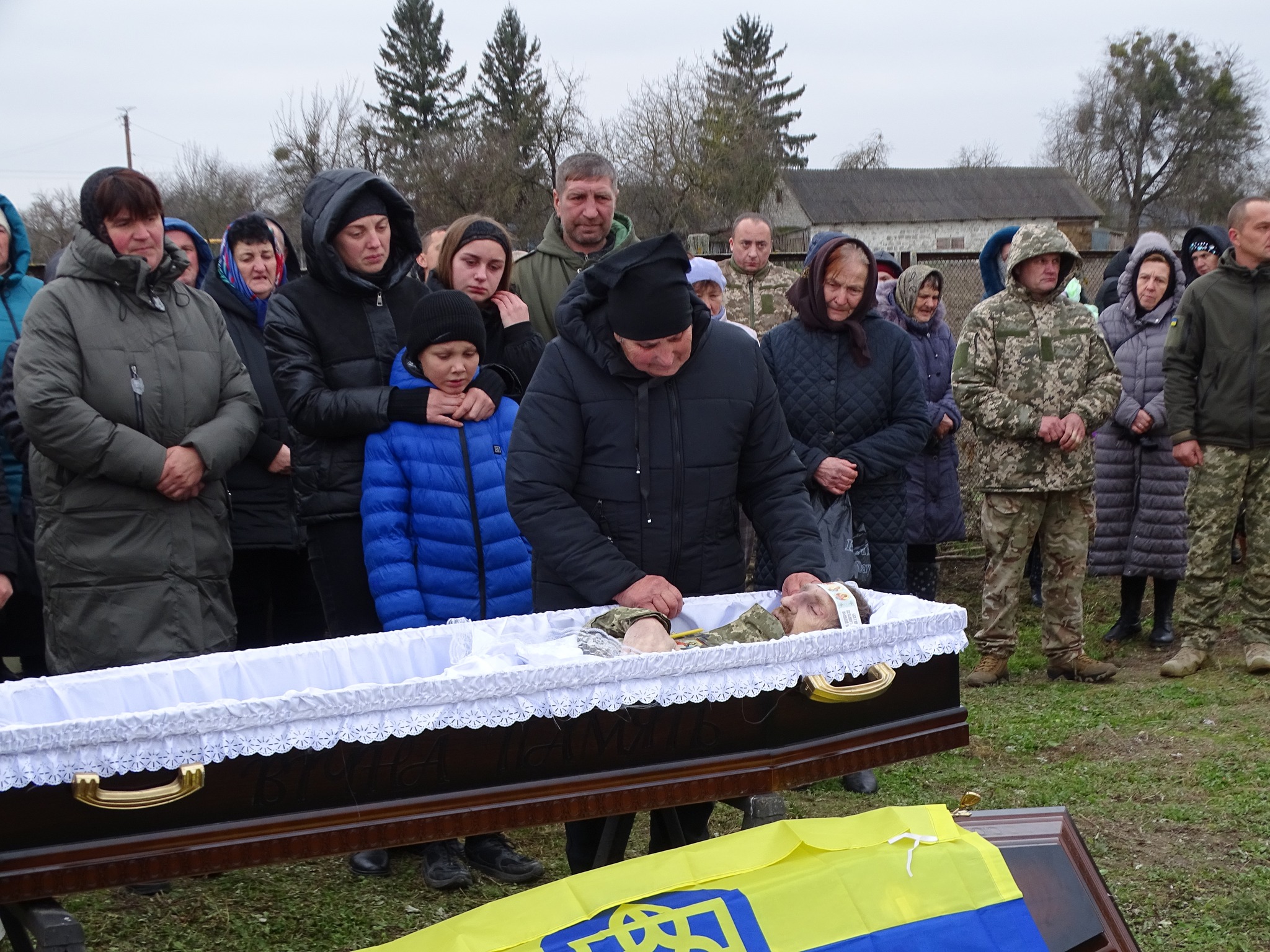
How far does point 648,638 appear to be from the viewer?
3.07m

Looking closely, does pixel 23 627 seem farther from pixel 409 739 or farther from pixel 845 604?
pixel 845 604

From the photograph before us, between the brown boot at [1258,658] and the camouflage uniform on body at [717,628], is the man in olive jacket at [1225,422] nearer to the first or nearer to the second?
the brown boot at [1258,658]

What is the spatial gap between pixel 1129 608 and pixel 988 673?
146cm

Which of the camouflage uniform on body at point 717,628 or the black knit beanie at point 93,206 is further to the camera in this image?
the black knit beanie at point 93,206

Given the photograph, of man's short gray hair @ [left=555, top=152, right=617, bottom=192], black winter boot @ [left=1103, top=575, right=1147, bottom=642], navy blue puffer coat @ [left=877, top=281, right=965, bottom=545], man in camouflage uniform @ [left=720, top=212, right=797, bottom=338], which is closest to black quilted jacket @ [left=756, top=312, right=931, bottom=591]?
man's short gray hair @ [left=555, top=152, right=617, bottom=192]

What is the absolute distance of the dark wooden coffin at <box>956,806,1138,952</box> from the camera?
248 centimetres

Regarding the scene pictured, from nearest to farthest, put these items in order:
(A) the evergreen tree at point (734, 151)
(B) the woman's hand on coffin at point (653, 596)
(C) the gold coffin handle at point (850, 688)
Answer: (C) the gold coffin handle at point (850, 688)
(B) the woman's hand on coffin at point (653, 596)
(A) the evergreen tree at point (734, 151)

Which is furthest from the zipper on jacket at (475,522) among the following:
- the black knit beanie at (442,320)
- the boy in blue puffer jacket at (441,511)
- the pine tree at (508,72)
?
the pine tree at (508,72)

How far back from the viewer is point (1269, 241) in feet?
20.7

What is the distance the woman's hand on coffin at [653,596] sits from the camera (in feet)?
10.9

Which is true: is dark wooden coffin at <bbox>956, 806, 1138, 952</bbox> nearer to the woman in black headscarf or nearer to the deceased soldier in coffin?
the deceased soldier in coffin

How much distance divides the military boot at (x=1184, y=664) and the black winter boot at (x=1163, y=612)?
58cm

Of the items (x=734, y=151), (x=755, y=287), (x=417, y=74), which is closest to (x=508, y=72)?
(x=417, y=74)

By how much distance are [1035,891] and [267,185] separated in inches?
1337
